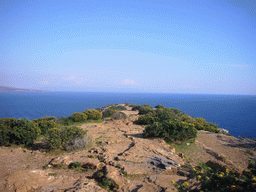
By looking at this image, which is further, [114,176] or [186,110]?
[186,110]

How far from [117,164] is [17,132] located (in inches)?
292

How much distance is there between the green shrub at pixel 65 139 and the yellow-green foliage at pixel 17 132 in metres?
1.51

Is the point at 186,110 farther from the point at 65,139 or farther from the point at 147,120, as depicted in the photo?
the point at 65,139

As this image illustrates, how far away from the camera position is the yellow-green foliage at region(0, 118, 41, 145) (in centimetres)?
888

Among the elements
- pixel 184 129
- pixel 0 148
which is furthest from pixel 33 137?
pixel 184 129

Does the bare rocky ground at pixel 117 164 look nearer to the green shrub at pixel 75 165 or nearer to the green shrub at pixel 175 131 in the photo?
the green shrub at pixel 75 165

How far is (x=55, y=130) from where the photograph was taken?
29.0ft

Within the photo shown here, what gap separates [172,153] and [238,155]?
14.0 feet

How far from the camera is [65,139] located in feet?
28.3

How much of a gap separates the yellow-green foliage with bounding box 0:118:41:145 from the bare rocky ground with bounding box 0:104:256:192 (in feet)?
2.28

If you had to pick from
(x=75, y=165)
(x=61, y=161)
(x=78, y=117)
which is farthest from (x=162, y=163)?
(x=78, y=117)

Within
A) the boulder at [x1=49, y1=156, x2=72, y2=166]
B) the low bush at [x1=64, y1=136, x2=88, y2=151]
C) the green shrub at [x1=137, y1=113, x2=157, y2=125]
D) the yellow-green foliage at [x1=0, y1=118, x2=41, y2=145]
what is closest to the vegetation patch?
the boulder at [x1=49, y1=156, x2=72, y2=166]

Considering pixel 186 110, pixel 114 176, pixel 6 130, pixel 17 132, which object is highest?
pixel 6 130

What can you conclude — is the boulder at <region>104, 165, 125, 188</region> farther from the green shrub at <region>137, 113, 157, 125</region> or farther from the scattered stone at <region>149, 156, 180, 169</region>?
the green shrub at <region>137, 113, 157, 125</region>
